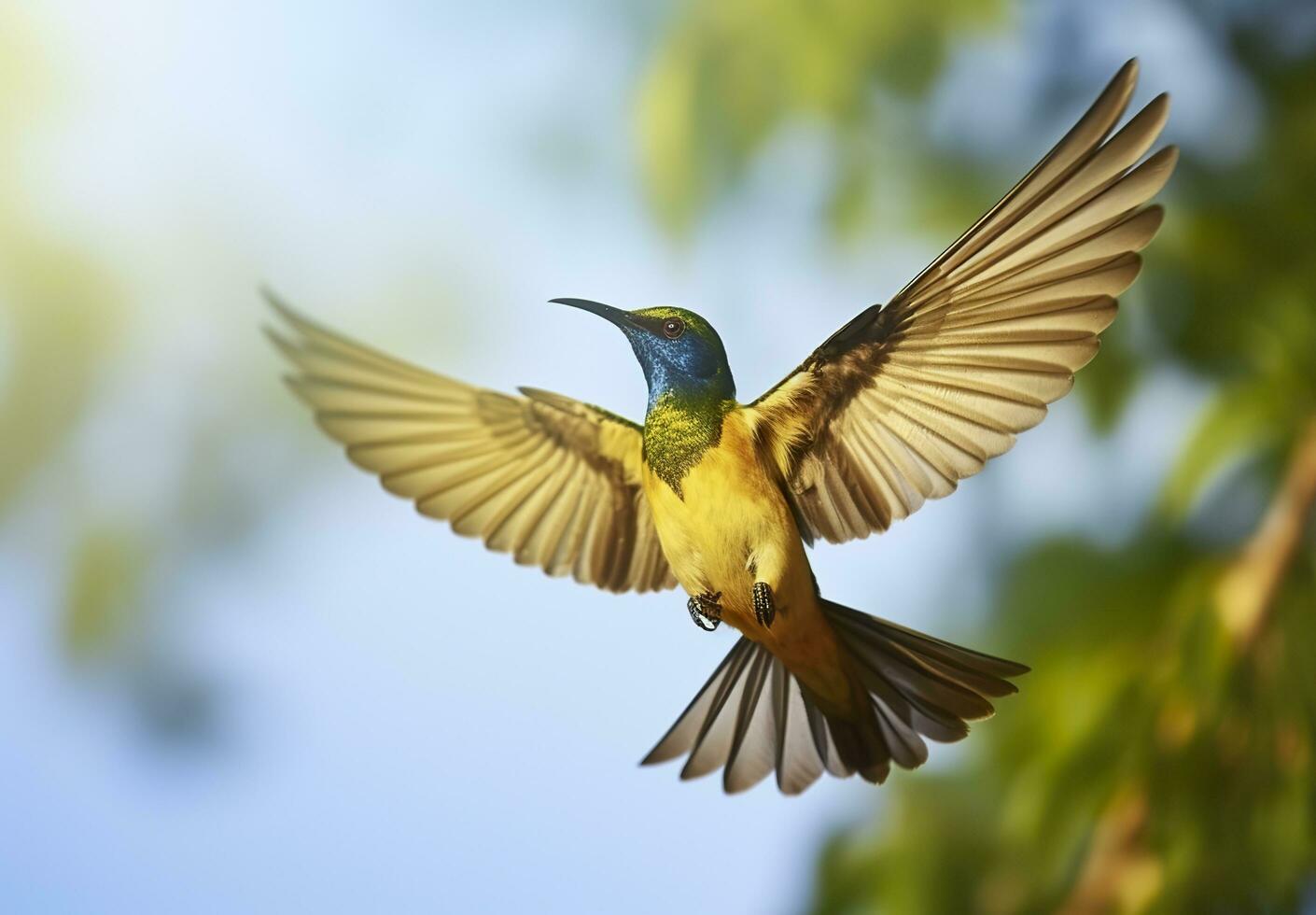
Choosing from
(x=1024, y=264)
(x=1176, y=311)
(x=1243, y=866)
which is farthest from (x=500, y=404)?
(x=1243, y=866)

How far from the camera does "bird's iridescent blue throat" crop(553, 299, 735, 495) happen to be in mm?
535

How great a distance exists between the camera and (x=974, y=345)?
54 cm

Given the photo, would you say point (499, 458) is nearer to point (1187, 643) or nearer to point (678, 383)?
→ point (678, 383)

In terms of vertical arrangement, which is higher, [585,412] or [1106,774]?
[1106,774]

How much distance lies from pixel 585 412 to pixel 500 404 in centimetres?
5

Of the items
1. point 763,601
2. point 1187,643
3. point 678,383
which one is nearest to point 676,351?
point 678,383

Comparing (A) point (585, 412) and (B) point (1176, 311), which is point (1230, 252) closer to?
(B) point (1176, 311)

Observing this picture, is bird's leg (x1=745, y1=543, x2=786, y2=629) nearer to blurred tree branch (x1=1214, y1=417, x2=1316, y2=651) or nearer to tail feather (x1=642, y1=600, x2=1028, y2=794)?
tail feather (x1=642, y1=600, x2=1028, y2=794)

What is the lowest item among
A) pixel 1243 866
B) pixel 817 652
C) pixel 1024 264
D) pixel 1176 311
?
pixel 817 652

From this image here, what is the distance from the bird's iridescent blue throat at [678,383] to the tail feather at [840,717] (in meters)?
0.11

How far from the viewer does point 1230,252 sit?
1.16 metres

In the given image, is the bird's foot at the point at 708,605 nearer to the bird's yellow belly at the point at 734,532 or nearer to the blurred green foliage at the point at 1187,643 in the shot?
the bird's yellow belly at the point at 734,532

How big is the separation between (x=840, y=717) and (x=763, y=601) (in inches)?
5.5

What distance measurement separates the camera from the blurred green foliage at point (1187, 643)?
3.70ft
